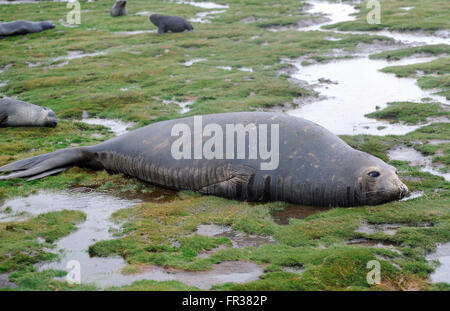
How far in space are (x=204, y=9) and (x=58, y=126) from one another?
2492cm

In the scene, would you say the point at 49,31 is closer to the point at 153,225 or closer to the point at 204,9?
the point at 204,9

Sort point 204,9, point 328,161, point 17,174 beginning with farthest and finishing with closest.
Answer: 1. point 204,9
2. point 17,174
3. point 328,161

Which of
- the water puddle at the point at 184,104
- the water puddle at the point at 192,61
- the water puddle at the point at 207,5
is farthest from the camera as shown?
the water puddle at the point at 207,5

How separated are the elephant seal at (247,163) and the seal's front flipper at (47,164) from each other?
17 millimetres

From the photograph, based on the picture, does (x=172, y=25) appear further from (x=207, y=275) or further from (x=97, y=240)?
(x=207, y=275)

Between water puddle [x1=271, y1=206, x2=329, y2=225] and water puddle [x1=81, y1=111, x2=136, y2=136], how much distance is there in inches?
223

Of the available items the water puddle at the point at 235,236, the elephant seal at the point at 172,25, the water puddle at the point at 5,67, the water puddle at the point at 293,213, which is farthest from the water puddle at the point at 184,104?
the elephant seal at the point at 172,25

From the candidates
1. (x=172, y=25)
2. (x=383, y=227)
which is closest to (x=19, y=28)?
(x=172, y=25)

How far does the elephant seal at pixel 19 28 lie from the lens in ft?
95.6

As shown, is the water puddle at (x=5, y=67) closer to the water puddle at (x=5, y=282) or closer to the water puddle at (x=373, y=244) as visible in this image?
the water puddle at (x=5, y=282)

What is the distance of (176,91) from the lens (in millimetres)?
16000

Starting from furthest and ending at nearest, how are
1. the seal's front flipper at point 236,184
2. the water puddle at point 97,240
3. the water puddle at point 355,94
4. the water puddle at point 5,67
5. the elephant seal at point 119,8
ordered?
the elephant seal at point 119,8 → the water puddle at point 5,67 → the water puddle at point 355,94 → the seal's front flipper at point 236,184 → the water puddle at point 97,240

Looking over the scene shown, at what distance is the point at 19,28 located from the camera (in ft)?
97.1

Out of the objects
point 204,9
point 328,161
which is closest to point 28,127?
point 328,161
